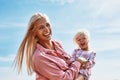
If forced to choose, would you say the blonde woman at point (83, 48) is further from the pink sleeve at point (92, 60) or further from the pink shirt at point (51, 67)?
the pink shirt at point (51, 67)

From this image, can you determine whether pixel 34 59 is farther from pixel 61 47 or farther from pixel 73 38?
pixel 73 38

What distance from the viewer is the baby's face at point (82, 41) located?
18.9 feet

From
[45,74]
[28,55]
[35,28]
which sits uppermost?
[35,28]

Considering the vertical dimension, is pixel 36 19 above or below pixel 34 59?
above

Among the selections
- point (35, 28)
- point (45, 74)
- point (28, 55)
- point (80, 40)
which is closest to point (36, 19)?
point (35, 28)

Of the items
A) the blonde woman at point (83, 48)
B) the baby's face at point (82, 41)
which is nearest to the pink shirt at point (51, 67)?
the blonde woman at point (83, 48)

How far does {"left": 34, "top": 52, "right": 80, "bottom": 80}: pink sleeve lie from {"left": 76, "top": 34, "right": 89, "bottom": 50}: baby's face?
61.7 inches

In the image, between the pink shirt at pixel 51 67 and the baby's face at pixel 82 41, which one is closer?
the pink shirt at pixel 51 67

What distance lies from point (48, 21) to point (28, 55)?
0.66 m

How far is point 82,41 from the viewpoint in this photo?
578 centimetres

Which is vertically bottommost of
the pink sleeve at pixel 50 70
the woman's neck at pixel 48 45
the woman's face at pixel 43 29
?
the pink sleeve at pixel 50 70

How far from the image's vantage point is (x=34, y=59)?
4215 millimetres

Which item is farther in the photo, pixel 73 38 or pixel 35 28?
pixel 73 38

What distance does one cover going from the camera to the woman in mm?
4203
